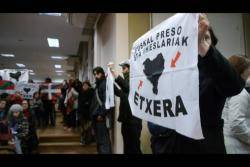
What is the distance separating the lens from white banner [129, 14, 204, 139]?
4.06 feet

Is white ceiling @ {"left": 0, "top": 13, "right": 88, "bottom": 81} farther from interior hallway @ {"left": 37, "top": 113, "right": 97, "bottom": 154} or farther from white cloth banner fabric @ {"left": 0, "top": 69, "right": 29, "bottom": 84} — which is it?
interior hallway @ {"left": 37, "top": 113, "right": 97, "bottom": 154}

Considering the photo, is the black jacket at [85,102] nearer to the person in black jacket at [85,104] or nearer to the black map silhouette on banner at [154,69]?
the person in black jacket at [85,104]

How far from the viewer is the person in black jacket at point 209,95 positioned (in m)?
1.20

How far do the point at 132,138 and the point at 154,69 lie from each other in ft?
6.88

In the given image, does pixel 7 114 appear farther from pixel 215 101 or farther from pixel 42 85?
pixel 215 101

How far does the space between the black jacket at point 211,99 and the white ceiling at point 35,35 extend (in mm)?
4844

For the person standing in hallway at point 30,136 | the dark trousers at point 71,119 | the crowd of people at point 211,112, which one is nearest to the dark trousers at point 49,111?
the dark trousers at point 71,119

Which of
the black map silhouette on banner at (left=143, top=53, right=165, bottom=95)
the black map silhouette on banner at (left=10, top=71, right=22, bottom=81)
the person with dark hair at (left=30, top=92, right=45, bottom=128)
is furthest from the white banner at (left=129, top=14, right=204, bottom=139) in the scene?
the black map silhouette on banner at (left=10, top=71, right=22, bottom=81)

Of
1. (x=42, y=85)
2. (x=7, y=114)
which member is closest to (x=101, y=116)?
(x=7, y=114)

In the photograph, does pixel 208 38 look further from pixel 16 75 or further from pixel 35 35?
pixel 35 35

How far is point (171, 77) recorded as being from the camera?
1.42 metres

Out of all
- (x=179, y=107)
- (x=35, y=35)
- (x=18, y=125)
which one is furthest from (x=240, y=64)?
(x=35, y=35)

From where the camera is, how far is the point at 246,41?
4.31 meters

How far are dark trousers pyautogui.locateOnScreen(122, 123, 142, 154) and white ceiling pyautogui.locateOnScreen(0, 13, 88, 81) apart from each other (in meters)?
3.13
